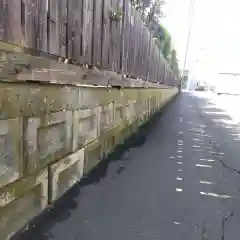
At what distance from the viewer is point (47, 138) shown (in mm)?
2381

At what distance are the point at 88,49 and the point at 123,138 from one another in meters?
2.55

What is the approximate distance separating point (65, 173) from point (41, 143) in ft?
2.04

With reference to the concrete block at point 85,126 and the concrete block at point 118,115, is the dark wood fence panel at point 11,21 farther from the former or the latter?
the concrete block at point 118,115

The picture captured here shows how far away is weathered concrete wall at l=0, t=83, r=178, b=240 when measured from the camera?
1.86 m

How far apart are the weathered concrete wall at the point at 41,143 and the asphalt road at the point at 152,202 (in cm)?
17

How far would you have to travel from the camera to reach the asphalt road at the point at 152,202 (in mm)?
2316

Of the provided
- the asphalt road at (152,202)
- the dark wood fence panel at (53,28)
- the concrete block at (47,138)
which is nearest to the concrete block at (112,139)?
the asphalt road at (152,202)

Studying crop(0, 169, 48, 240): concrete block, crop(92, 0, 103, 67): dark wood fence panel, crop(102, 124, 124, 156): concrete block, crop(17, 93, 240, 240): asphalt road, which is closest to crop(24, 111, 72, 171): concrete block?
crop(0, 169, 48, 240): concrete block

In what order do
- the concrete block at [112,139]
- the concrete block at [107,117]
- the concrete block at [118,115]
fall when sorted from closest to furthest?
the concrete block at [107,117], the concrete block at [112,139], the concrete block at [118,115]

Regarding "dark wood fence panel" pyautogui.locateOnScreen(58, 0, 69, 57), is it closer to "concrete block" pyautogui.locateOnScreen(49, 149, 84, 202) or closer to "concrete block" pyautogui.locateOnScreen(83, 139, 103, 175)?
"concrete block" pyautogui.locateOnScreen(49, 149, 84, 202)

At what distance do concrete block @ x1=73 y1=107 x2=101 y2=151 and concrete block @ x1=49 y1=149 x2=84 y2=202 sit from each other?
0.11 m

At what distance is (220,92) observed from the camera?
4103 centimetres

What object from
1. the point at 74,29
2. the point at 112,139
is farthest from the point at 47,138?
the point at 112,139

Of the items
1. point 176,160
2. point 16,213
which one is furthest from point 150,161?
point 16,213
